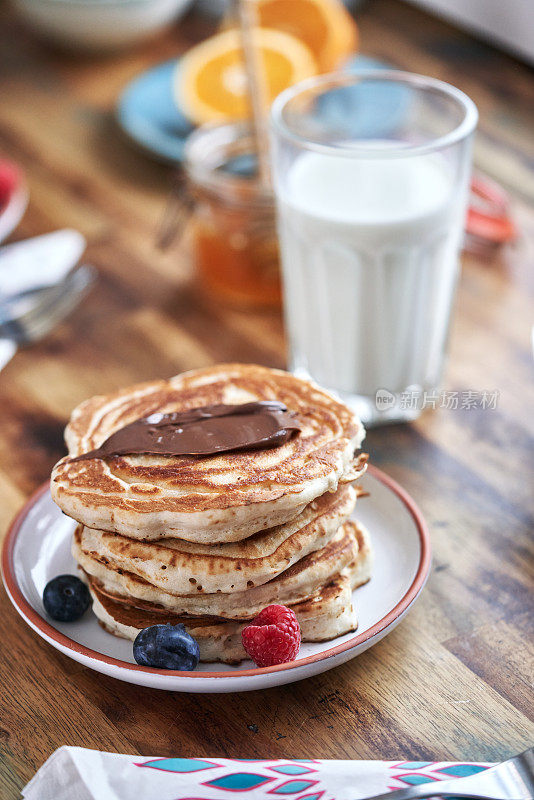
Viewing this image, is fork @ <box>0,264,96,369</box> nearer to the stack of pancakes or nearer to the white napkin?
the stack of pancakes

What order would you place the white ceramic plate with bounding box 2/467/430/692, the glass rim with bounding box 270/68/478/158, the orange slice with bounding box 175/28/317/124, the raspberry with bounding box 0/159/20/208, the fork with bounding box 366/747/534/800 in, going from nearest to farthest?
the fork with bounding box 366/747/534/800 < the white ceramic plate with bounding box 2/467/430/692 < the glass rim with bounding box 270/68/478/158 < the raspberry with bounding box 0/159/20/208 < the orange slice with bounding box 175/28/317/124

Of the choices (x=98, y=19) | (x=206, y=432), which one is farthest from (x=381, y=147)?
(x=98, y=19)

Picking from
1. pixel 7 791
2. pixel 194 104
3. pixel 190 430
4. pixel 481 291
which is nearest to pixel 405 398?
pixel 481 291

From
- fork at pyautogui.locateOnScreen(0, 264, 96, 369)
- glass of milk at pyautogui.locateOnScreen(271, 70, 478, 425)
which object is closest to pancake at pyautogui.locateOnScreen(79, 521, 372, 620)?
glass of milk at pyautogui.locateOnScreen(271, 70, 478, 425)

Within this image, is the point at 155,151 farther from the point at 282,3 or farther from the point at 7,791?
the point at 7,791

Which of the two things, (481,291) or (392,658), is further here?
(481,291)

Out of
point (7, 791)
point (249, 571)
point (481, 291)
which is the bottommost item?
point (481, 291)
